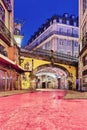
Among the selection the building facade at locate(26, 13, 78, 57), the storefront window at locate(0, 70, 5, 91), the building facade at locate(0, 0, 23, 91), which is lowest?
the storefront window at locate(0, 70, 5, 91)

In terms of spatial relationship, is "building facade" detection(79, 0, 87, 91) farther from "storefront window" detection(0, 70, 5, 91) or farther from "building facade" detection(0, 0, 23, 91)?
"storefront window" detection(0, 70, 5, 91)

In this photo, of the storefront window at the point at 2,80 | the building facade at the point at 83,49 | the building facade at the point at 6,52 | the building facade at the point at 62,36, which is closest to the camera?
the storefront window at the point at 2,80

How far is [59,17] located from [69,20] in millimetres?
2516

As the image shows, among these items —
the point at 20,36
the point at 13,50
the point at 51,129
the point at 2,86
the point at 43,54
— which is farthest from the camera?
the point at 20,36

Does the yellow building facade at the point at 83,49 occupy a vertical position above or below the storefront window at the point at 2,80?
above

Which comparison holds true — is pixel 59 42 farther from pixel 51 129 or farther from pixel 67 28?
pixel 51 129

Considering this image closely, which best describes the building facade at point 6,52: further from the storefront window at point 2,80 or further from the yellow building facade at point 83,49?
the yellow building facade at point 83,49

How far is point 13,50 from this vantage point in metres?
20.7

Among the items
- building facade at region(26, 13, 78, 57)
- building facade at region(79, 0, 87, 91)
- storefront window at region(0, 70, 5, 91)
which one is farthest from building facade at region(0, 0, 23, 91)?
building facade at region(26, 13, 78, 57)

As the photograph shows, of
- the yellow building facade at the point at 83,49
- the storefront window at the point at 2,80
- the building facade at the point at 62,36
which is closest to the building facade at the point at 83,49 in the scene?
the yellow building facade at the point at 83,49

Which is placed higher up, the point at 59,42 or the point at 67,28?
the point at 67,28

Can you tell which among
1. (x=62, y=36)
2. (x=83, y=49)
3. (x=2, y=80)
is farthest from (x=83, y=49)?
(x=62, y=36)

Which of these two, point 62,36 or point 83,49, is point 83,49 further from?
point 62,36

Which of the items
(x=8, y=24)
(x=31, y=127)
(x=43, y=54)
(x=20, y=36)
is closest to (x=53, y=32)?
(x=20, y=36)
